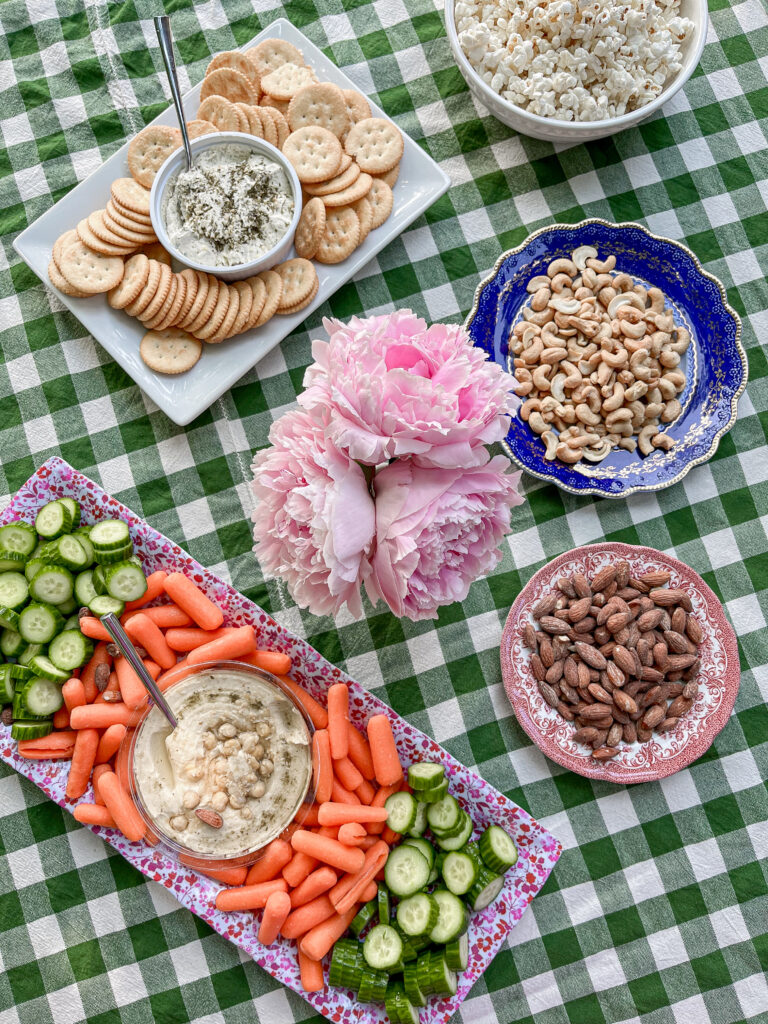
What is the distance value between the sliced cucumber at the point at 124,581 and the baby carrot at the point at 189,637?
113 mm

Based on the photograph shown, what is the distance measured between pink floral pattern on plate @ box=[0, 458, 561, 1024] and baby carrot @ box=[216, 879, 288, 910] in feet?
0.17

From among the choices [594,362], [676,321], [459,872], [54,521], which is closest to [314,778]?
[459,872]

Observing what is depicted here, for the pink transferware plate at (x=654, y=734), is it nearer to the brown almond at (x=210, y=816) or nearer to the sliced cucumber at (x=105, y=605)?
the brown almond at (x=210, y=816)

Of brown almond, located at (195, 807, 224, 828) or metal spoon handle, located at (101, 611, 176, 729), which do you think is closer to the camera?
metal spoon handle, located at (101, 611, 176, 729)

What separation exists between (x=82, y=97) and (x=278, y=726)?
1.51m

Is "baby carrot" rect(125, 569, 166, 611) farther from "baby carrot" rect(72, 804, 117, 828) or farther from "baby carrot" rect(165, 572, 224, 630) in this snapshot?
"baby carrot" rect(72, 804, 117, 828)

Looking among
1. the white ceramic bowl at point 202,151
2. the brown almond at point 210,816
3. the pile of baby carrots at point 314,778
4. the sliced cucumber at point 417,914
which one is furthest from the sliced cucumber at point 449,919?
the white ceramic bowl at point 202,151

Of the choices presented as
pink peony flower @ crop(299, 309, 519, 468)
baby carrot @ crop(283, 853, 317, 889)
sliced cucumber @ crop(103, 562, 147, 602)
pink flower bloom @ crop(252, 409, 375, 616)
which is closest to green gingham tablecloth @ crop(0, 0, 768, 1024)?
sliced cucumber @ crop(103, 562, 147, 602)

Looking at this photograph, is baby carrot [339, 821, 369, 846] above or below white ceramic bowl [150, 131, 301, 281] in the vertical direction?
below

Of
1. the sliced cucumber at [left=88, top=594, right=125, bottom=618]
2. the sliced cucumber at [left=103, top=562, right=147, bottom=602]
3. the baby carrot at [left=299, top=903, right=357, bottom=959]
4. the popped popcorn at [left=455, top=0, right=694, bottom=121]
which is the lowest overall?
the baby carrot at [left=299, top=903, right=357, bottom=959]

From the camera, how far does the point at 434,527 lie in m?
1.19

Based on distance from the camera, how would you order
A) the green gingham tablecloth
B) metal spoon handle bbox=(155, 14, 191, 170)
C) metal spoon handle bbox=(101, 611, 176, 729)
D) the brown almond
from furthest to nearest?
the green gingham tablecloth
the brown almond
metal spoon handle bbox=(155, 14, 191, 170)
metal spoon handle bbox=(101, 611, 176, 729)

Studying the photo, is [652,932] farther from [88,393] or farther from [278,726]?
[88,393]

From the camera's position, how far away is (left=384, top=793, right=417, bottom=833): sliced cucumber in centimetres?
178
